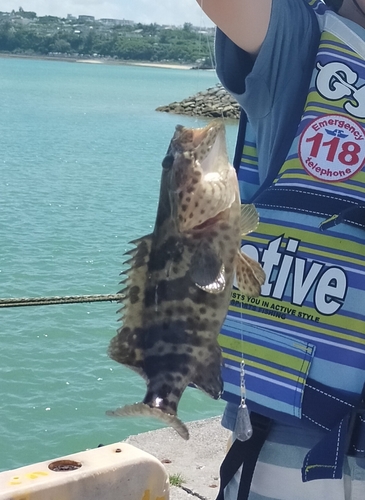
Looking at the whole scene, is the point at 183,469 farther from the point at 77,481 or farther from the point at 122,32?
the point at 122,32

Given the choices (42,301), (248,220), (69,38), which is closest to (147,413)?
(248,220)

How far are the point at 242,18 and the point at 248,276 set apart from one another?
75cm

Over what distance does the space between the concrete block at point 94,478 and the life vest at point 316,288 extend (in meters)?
1.22

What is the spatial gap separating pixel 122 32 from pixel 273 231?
303 feet

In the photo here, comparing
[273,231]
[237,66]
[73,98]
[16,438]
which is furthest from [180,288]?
[73,98]

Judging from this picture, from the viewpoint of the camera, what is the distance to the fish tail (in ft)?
5.92

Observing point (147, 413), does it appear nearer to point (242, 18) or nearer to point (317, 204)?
point (317, 204)

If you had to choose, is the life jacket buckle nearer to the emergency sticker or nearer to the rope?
the emergency sticker

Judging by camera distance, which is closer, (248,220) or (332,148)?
(248,220)

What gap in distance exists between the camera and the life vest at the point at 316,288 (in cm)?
233

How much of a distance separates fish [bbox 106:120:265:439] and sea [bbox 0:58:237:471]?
377 mm

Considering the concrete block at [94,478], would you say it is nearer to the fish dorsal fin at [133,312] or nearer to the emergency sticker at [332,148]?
the fish dorsal fin at [133,312]

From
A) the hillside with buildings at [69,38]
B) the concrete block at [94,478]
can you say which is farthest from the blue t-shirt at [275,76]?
the hillside with buildings at [69,38]

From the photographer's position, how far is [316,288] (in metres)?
2.34
